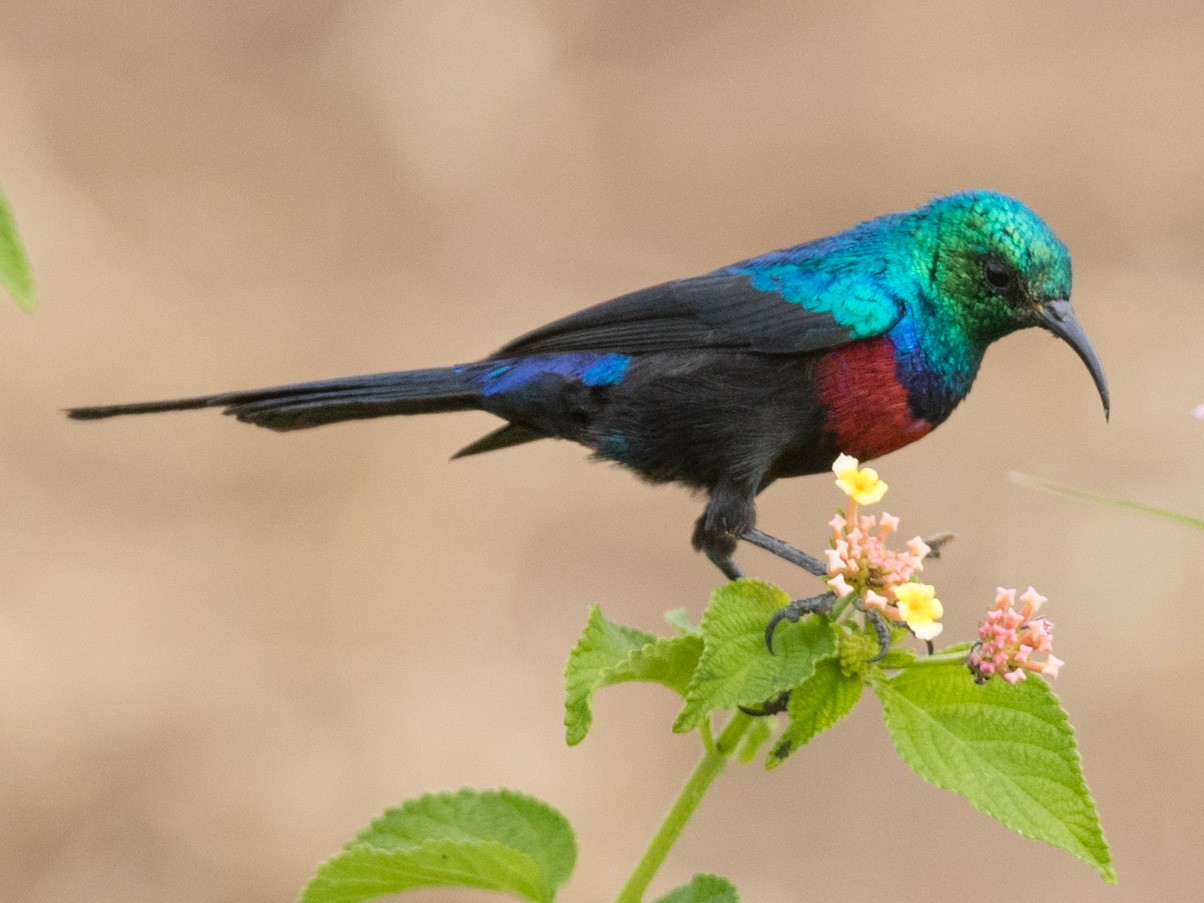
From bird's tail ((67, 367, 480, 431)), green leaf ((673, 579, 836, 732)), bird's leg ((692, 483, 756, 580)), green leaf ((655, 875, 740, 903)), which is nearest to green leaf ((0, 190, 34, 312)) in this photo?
green leaf ((673, 579, 836, 732))

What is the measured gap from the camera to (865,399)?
338 cm

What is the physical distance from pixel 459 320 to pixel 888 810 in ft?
10.3

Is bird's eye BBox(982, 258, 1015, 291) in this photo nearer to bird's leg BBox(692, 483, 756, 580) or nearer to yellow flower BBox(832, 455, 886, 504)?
bird's leg BBox(692, 483, 756, 580)

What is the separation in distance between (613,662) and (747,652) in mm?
185

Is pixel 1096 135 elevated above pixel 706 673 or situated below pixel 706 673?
above

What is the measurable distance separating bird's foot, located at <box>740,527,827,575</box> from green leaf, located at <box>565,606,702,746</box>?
0.66 metres

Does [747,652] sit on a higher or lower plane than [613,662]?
higher

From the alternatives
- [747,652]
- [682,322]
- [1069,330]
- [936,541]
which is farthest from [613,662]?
[1069,330]

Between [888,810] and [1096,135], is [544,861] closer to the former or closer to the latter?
[888,810]

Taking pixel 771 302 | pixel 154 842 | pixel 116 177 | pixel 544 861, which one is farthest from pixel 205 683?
pixel 544 861

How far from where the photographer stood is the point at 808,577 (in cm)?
677

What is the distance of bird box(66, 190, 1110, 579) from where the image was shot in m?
3.39

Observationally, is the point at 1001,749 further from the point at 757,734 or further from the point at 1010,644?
the point at 757,734

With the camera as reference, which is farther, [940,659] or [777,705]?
[777,705]
